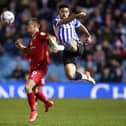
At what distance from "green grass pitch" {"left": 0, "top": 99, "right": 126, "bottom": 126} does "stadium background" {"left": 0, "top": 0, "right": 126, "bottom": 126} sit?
0.10 feet

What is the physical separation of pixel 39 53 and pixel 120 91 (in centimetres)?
712

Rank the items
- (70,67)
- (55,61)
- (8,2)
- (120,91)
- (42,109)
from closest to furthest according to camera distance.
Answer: (70,67) < (42,109) < (120,91) < (55,61) < (8,2)

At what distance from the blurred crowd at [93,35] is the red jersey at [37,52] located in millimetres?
6948

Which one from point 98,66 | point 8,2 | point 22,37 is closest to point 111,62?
point 98,66

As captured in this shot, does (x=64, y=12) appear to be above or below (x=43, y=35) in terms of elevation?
above

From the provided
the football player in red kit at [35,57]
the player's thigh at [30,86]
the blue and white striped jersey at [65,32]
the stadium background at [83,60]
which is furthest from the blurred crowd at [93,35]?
the player's thigh at [30,86]

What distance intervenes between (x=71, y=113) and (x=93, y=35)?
24.4 feet

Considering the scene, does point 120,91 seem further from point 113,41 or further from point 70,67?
point 70,67

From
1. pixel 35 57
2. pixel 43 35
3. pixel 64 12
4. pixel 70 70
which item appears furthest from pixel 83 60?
pixel 64 12

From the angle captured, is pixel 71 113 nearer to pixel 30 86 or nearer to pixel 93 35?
pixel 30 86

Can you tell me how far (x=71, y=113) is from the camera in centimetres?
1418

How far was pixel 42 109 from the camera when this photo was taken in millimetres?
15211

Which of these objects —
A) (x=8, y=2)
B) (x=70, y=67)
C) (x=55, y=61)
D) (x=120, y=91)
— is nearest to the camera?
(x=70, y=67)

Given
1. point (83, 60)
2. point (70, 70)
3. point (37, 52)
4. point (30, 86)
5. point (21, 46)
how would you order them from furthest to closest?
point (83, 60) → point (37, 52) → point (70, 70) → point (30, 86) → point (21, 46)
